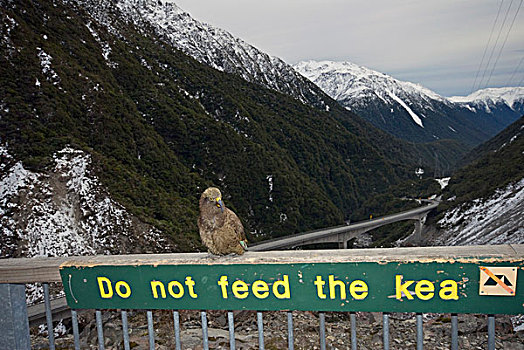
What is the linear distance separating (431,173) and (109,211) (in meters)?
111

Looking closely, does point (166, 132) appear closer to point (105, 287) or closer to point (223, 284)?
point (105, 287)

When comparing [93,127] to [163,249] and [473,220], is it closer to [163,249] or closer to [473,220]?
Answer: [163,249]

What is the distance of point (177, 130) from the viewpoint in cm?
5969

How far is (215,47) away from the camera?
13900cm

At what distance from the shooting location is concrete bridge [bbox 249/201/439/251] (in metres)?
45.0

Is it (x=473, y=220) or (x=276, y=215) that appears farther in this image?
(x=276, y=215)

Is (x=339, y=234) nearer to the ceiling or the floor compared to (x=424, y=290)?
nearer to the floor

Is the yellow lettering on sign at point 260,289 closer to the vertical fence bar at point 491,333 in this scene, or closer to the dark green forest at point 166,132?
the vertical fence bar at point 491,333

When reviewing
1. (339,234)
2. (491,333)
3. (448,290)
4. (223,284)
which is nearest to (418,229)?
(339,234)

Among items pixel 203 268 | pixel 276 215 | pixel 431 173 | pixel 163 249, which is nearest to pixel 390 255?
pixel 203 268

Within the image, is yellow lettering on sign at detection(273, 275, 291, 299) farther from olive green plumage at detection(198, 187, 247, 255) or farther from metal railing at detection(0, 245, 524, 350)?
olive green plumage at detection(198, 187, 247, 255)

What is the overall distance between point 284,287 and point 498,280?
43.1 inches

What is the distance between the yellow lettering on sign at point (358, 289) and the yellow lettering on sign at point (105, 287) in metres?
1.48

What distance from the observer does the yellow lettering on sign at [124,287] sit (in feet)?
7.44
